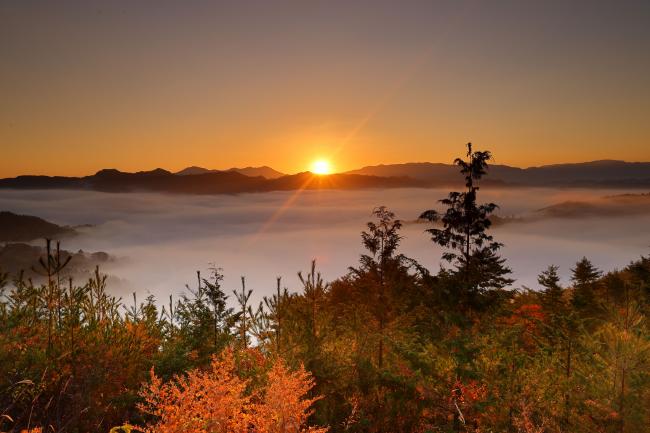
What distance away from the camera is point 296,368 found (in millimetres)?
10766

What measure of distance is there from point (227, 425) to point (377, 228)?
1170 centimetres

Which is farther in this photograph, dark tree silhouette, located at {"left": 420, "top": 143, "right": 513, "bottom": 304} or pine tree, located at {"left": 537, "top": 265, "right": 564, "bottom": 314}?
pine tree, located at {"left": 537, "top": 265, "right": 564, "bottom": 314}

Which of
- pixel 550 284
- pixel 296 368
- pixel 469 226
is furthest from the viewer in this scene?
pixel 550 284

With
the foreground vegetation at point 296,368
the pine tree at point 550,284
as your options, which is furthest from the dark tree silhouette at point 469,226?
the pine tree at point 550,284

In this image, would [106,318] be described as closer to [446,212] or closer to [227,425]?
[227,425]

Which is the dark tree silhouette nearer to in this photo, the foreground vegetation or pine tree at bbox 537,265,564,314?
the foreground vegetation

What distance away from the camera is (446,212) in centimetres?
2241

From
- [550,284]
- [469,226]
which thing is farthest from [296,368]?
[550,284]

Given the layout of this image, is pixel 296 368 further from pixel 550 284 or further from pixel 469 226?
pixel 550 284

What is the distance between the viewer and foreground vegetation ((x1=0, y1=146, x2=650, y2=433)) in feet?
28.0

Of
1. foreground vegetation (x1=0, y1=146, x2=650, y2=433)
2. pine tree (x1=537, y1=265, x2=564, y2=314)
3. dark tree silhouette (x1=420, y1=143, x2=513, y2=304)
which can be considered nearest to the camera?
foreground vegetation (x1=0, y1=146, x2=650, y2=433)

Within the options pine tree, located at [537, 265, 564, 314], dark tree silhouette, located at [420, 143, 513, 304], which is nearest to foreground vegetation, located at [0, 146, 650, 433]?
dark tree silhouette, located at [420, 143, 513, 304]

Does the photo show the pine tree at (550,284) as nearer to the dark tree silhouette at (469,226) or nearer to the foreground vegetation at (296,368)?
the dark tree silhouette at (469,226)

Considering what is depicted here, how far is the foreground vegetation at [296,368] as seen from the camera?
8.53 metres
